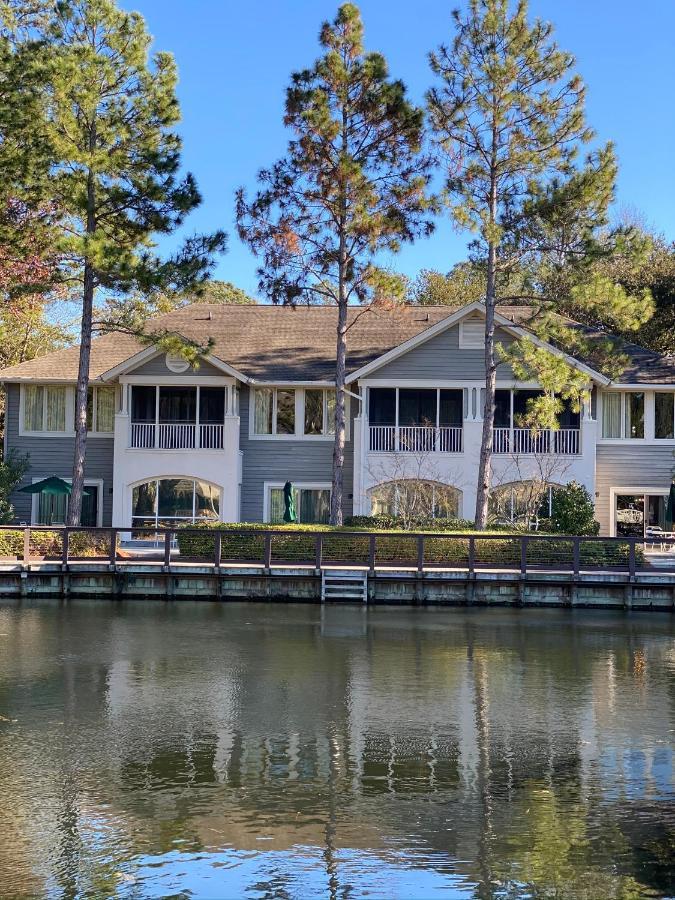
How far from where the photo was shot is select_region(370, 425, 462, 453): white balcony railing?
33.7 meters

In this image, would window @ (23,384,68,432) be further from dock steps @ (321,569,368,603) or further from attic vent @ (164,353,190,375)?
dock steps @ (321,569,368,603)

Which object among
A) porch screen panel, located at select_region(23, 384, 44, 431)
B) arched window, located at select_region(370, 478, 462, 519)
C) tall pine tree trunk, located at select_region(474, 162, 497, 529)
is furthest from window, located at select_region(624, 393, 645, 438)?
porch screen panel, located at select_region(23, 384, 44, 431)

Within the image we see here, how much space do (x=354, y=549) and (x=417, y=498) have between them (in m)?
6.67

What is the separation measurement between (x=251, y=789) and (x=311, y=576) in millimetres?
14911

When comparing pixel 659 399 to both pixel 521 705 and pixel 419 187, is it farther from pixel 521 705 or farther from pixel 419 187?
pixel 521 705

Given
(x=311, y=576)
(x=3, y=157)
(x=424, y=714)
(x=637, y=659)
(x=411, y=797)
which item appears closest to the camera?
(x=411, y=797)

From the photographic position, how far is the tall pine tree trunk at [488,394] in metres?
30.7

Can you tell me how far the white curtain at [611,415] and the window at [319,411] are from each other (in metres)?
8.69

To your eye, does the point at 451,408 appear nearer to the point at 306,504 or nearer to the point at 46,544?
the point at 306,504

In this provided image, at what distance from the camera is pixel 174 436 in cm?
3403

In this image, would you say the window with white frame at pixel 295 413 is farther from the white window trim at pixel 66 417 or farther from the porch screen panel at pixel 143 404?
the white window trim at pixel 66 417

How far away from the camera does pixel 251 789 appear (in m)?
11.6

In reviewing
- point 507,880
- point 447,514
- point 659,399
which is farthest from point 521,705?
point 659,399

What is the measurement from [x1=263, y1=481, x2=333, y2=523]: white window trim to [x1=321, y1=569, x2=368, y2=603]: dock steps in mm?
8340
